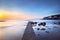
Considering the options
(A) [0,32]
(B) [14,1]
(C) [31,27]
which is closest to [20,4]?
(B) [14,1]

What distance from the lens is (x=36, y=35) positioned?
1.43m

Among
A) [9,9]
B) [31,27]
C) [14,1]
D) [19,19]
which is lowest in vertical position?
[31,27]

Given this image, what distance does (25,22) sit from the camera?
1602 mm

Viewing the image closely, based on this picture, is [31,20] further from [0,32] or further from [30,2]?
[0,32]

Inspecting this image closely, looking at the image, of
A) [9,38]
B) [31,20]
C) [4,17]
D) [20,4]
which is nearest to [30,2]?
[20,4]

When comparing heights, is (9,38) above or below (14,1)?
below

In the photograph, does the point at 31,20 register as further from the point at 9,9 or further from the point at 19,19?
the point at 9,9

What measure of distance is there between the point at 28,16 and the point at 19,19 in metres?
0.15

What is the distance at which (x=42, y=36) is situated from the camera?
4.58 feet

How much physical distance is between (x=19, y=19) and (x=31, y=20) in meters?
0.18

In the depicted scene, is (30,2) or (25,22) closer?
(30,2)

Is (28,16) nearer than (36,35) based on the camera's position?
No

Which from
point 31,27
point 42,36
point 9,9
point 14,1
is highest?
point 14,1

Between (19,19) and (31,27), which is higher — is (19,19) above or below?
above
